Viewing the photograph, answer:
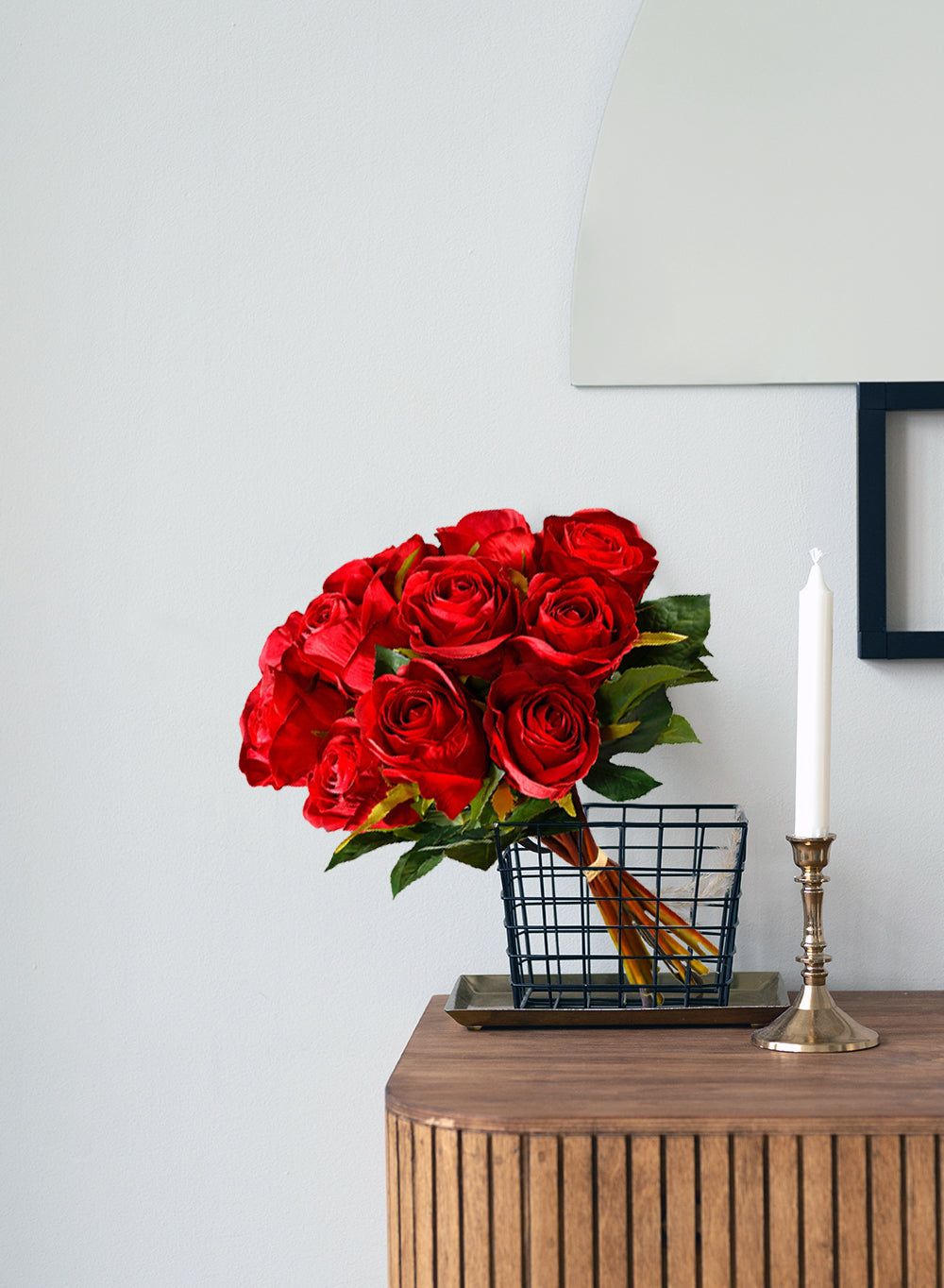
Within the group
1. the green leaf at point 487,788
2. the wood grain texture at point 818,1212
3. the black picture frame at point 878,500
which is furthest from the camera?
the black picture frame at point 878,500

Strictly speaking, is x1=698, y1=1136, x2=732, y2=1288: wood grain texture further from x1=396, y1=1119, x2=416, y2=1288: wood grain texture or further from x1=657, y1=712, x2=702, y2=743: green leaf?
x1=657, y1=712, x2=702, y2=743: green leaf

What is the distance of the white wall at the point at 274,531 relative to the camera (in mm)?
865

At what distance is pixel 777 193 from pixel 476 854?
22.9 inches

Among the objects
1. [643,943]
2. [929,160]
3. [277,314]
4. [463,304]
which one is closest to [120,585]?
[277,314]

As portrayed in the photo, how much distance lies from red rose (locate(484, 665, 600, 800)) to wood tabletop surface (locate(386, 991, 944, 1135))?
0.54 ft

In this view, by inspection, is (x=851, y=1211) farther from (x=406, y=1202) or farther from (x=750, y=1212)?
(x=406, y=1202)

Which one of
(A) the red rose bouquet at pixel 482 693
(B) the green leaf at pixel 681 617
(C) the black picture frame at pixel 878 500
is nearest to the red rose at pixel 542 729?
(A) the red rose bouquet at pixel 482 693

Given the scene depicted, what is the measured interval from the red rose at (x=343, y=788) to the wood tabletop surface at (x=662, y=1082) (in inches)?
6.0

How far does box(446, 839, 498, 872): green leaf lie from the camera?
28.6 inches

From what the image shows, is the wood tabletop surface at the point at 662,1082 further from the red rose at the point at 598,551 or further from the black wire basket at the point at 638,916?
the red rose at the point at 598,551

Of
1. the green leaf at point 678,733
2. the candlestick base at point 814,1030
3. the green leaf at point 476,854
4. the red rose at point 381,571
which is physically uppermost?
the red rose at point 381,571

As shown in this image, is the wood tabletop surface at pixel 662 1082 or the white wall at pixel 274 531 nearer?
the wood tabletop surface at pixel 662 1082

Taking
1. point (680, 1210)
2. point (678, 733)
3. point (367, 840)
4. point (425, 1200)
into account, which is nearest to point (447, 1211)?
point (425, 1200)

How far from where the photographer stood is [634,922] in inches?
28.9
